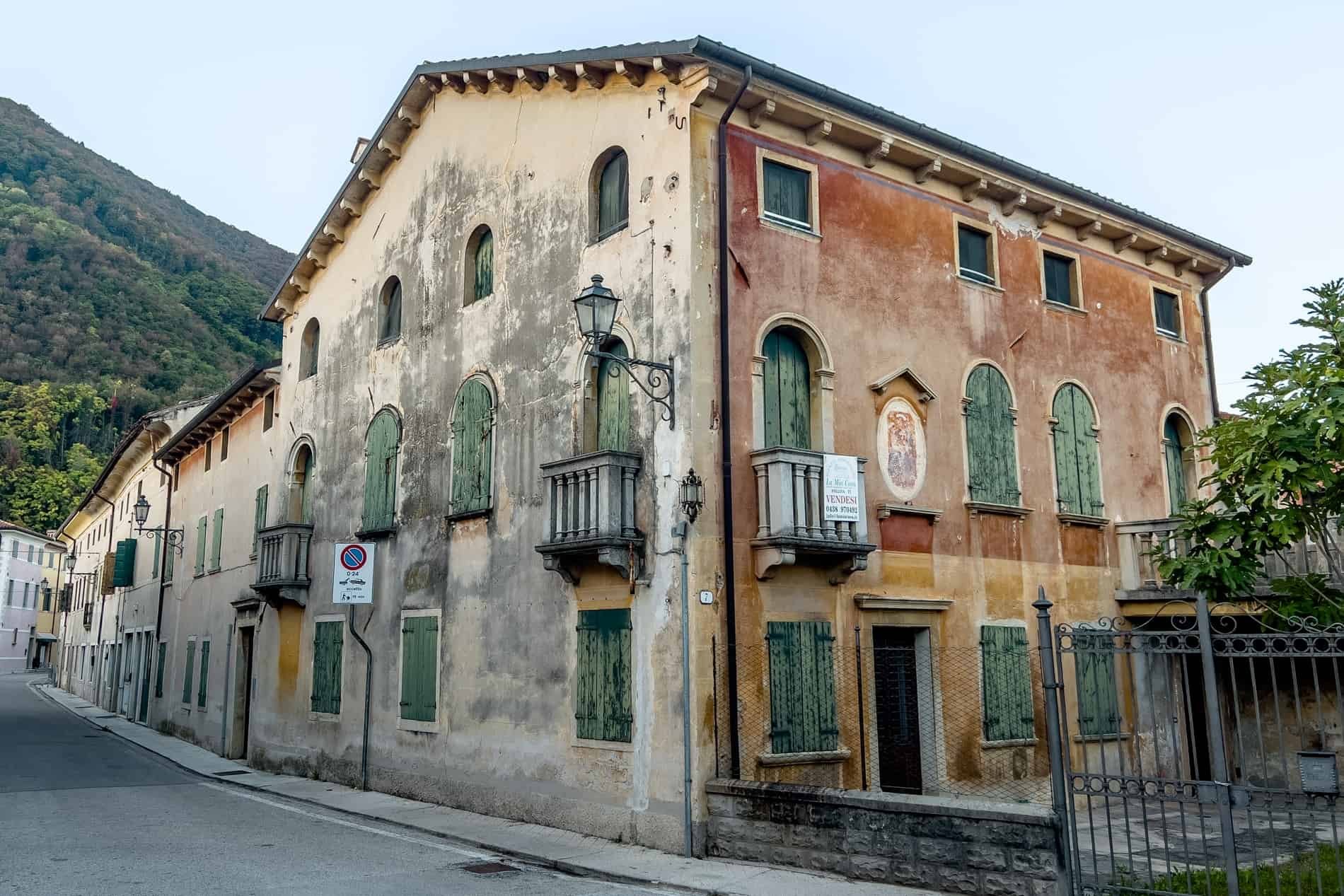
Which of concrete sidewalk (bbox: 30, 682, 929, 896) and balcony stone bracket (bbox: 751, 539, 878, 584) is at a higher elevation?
balcony stone bracket (bbox: 751, 539, 878, 584)

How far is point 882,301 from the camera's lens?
14461mm

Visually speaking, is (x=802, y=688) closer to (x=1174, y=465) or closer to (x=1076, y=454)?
(x=1076, y=454)

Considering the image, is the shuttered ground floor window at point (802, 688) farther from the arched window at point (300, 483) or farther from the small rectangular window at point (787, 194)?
the arched window at point (300, 483)

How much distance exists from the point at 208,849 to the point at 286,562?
8.66 metres

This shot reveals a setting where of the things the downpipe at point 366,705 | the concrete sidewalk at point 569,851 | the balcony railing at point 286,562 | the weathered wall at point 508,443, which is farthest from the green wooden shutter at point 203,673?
the downpipe at point 366,705

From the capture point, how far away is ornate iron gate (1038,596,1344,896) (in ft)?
24.7

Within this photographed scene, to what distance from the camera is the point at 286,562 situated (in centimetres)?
1972

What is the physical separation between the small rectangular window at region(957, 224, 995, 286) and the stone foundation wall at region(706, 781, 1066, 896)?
330 inches

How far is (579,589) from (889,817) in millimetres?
4974

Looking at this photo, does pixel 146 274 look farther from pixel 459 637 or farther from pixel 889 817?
pixel 889 817

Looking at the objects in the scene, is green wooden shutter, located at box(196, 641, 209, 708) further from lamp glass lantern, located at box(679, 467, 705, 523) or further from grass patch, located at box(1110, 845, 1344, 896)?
grass patch, located at box(1110, 845, 1344, 896)

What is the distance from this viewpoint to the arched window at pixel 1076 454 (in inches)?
643

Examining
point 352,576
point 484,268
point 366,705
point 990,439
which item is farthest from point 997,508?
point 366,705

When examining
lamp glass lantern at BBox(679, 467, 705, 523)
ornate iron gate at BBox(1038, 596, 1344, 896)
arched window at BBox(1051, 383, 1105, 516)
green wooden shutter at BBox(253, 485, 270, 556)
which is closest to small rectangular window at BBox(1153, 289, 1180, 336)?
arched window at BBox(1051, 383, 1105, 516)
